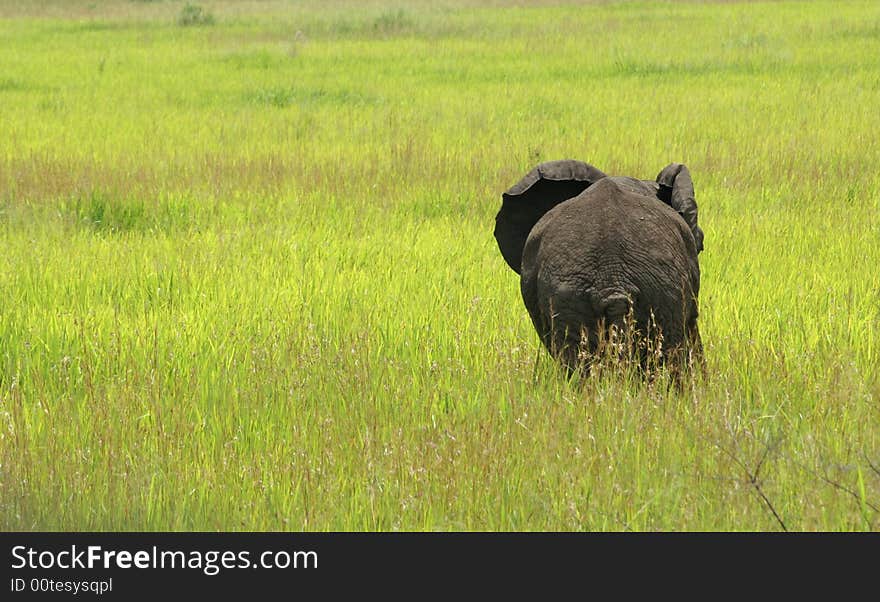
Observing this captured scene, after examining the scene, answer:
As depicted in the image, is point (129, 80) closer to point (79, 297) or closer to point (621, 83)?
point (621, 83)

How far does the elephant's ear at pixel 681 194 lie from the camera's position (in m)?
4.61

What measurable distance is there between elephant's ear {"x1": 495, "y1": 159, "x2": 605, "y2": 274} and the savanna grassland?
34cm

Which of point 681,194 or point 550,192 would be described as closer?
point 681,194

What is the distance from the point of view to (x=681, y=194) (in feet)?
15.3

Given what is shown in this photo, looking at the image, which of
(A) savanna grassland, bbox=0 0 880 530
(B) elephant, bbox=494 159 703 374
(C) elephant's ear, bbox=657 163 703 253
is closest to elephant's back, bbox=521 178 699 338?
(B) elephant, bbox=494 159 703 374

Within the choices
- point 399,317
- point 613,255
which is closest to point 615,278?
point 613,255

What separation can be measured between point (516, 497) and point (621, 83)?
1360 cm

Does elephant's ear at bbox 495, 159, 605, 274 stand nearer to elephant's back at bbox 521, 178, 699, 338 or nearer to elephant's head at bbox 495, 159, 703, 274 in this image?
elephant's head at bbox 495, 159, 703, 274

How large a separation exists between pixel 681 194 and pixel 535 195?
642 mm

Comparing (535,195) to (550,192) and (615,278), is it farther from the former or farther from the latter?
(615,278)

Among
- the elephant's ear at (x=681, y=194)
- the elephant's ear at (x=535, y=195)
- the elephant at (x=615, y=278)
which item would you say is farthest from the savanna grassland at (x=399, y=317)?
the elephant's ear at (x=681, y=194)

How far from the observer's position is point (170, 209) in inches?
346

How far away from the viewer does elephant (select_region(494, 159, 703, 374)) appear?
4.12 metres

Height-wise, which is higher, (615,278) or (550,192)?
(550,192)
